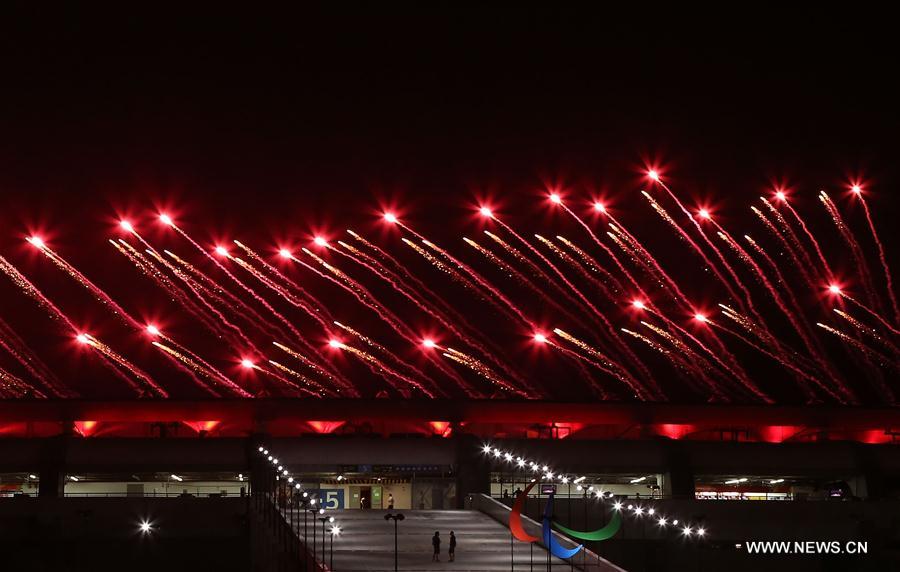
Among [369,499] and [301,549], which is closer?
[301,549]

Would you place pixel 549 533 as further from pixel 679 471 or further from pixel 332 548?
pixel 679 471

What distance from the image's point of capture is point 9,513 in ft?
185

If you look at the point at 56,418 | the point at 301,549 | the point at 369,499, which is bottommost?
the point at 301,549

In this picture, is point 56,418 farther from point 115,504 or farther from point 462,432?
point 462,432

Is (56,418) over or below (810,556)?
over

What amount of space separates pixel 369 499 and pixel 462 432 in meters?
6.83

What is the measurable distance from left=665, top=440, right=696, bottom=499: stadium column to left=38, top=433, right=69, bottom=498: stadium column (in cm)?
3167

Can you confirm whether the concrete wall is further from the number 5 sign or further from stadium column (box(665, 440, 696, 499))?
stadium column (box(665, 440, 696, 499))

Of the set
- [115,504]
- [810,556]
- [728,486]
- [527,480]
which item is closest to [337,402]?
[527,480]

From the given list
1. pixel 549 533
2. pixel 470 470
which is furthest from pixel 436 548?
pixel 470 470

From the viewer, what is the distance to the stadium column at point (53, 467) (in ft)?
211

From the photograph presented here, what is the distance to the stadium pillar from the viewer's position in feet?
213

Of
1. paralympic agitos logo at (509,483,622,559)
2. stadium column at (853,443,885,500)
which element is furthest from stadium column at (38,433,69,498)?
stadium column at (853,443,885,500)

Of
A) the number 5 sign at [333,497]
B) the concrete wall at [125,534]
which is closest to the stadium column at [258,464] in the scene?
the concrete wall at [125,534]
